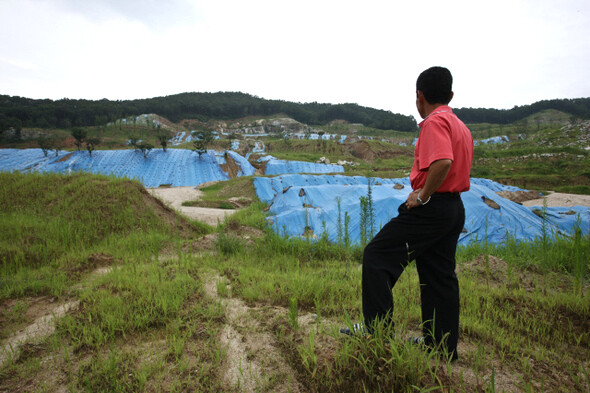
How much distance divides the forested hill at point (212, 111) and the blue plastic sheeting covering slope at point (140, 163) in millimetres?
20584

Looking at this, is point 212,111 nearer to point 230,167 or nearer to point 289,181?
point 230,167

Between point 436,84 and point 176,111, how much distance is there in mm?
83093

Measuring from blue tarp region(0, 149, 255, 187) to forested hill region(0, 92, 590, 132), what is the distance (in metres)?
20.5

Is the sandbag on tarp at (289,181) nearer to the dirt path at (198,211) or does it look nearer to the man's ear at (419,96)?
the dirt path at (198,211)

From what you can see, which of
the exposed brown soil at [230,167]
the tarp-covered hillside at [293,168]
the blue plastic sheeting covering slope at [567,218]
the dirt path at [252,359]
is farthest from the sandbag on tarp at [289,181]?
the dirt path at [252,359]

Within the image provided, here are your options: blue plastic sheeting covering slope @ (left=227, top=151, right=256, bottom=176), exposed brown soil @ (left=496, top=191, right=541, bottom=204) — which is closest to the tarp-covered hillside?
blue plastic sheeting covering slope @ (left=227, top=151, right=256, bottom=176)

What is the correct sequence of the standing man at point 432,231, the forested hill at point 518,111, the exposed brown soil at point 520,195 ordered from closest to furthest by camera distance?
the standing man at point 432,231
the exposed brown soil at point 520,195
the forested hill at point 518,111

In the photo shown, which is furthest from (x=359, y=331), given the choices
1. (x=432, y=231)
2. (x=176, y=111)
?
(x=176, y=111)

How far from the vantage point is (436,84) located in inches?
64.6

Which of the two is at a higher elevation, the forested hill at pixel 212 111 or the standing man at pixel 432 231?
the forested hill at pixel 212 111

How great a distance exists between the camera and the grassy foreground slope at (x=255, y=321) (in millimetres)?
1466

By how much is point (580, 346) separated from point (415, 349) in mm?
1449

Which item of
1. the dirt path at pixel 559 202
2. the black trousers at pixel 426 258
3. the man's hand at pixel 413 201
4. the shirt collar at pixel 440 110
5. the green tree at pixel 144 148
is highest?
the green tree at pixel 144 148

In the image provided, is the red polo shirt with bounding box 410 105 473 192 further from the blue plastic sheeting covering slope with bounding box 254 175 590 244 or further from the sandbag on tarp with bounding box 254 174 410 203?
the sandbag on tarp with bounding box 254 174 410 203
